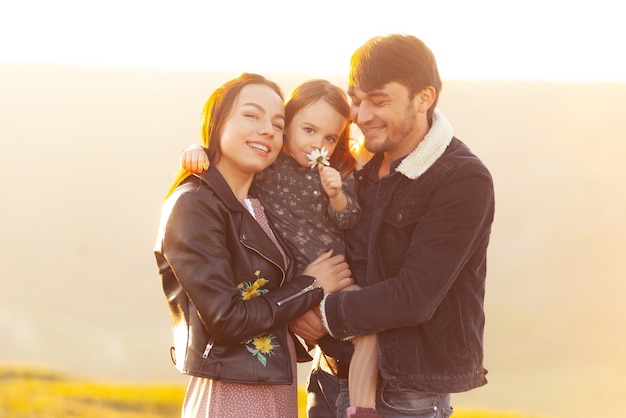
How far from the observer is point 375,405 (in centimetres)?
343

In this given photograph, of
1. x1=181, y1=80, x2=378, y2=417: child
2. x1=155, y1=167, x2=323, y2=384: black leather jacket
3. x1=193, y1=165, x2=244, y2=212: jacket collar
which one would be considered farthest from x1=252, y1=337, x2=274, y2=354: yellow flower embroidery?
x1=193, y1=165, x2=244, y2=212: jacket collar

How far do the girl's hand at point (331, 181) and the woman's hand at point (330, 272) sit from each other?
0.27 meters

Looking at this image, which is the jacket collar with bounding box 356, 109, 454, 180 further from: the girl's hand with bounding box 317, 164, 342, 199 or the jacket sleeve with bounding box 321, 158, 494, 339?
the girl's hand with bounding box 317, 164, 342, 199

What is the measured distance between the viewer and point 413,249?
131 inches

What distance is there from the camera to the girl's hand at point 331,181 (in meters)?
3.57

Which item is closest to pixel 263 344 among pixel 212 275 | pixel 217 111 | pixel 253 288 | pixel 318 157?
pixel 253 288

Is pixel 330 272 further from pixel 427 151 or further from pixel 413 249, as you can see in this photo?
pixel 427 151

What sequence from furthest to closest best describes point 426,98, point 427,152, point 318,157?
1. point 318,157
2. point 426,98
3. point 427,152

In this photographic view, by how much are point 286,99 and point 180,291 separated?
1.06 metres

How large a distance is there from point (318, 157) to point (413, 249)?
2.21 ft

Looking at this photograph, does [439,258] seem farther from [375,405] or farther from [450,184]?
[375,405]

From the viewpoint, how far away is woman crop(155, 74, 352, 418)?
3.23 meters

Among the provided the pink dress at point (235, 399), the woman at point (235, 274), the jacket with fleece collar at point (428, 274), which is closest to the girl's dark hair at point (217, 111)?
the woman at point (235, 274)

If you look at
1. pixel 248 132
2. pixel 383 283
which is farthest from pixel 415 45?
pixel 383 283
